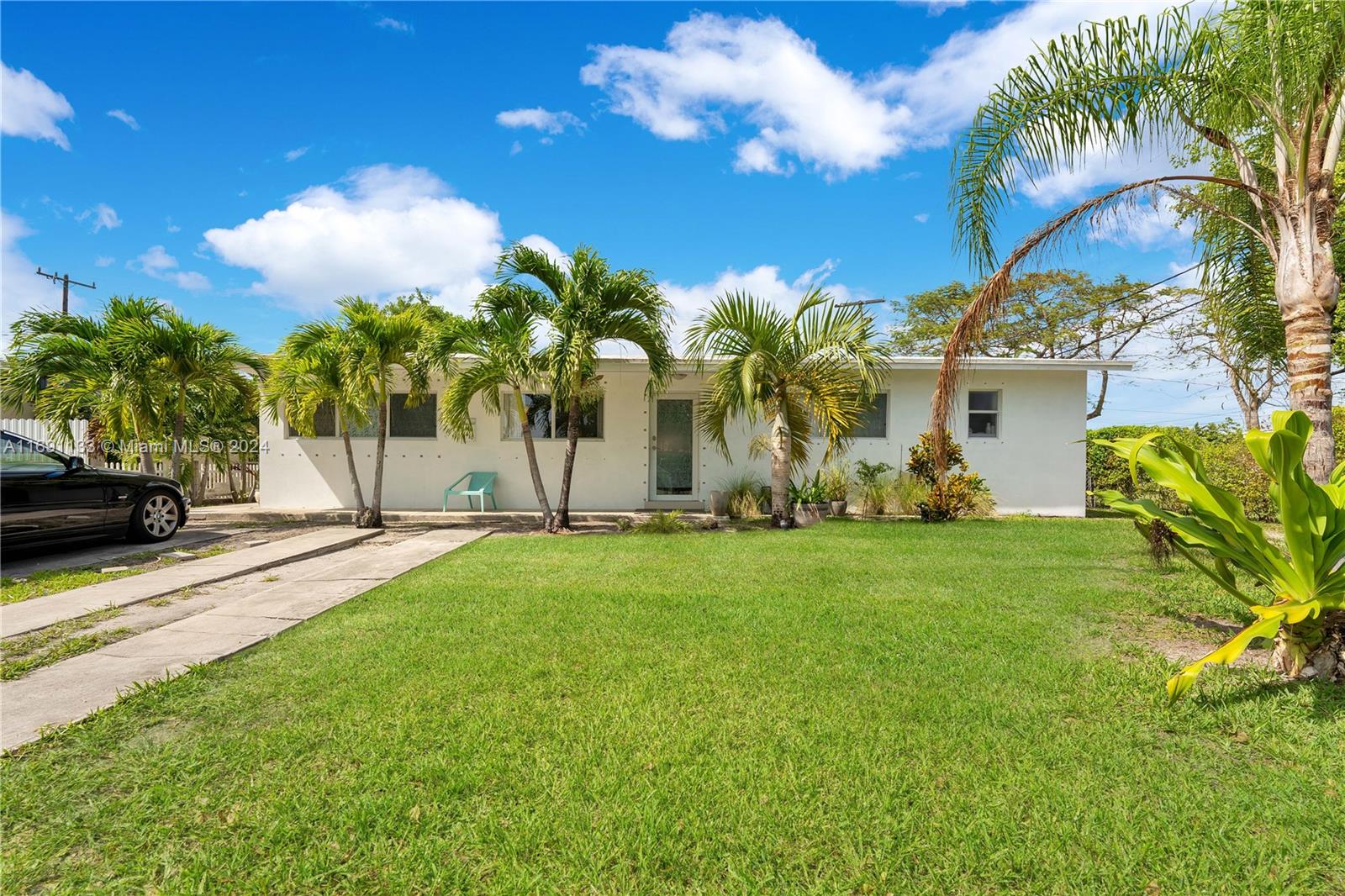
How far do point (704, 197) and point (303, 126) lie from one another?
7949 mm

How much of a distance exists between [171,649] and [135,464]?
487 inches

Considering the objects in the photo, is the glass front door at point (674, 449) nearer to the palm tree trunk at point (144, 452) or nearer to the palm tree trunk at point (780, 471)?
the palm tree trunk at point (780, 471)

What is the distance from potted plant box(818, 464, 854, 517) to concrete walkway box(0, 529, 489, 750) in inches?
301

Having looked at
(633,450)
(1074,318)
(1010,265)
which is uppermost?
(1074,318)

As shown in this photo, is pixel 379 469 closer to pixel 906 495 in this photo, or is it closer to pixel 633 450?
pixel 633 450

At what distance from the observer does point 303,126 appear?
32.2 ft

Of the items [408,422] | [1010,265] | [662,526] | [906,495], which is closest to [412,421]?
[408,422]

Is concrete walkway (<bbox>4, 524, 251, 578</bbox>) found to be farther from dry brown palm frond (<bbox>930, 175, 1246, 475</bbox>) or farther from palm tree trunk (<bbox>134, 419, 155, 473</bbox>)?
dry brown palm frond (<bbox>930, 175, 1246, 475</bbox>)

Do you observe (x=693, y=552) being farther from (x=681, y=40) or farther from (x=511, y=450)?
(x=681, y=40)

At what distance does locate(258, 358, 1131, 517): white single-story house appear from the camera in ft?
41.0

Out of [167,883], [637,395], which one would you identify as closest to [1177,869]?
[167,883]

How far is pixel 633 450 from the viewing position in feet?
41.3

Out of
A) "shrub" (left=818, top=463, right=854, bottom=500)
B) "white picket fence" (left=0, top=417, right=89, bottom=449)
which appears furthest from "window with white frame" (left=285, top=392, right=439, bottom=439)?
"shrub" (left=818, top=463, right=854, bottom=500)

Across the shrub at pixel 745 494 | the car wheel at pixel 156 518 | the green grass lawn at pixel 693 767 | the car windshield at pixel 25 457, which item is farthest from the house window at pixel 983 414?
the car windshield at pixel 25 457
